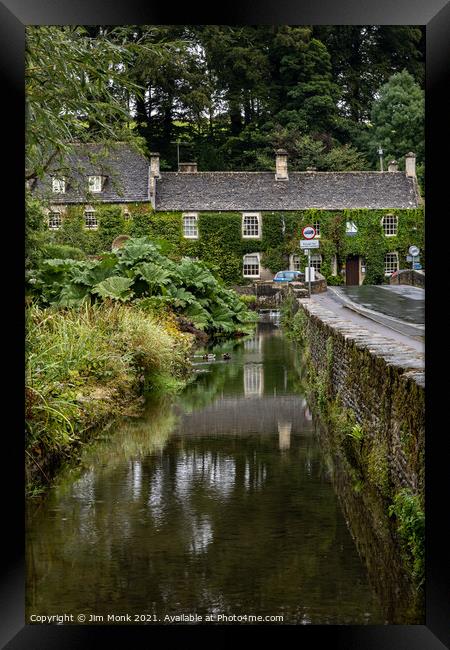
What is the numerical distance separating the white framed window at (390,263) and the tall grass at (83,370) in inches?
1301

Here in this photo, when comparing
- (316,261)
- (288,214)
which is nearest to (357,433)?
(316,261)

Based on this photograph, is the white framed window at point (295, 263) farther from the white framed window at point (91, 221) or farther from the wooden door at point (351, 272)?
the white framed window at point (91, 221)

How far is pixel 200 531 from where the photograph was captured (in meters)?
7.30

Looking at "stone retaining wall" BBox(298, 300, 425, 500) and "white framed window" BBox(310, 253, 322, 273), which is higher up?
"white framed window" BBox(310, 253, 322, 273)

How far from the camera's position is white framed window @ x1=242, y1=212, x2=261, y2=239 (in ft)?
165

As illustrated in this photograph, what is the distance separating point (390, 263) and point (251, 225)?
8368 millimetres

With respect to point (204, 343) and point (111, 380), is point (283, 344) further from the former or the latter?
point (111, 380)

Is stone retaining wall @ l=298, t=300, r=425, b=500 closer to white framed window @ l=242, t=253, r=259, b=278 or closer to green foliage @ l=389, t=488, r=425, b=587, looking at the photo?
green foliage @ l=389, t=488, r=425, b=587

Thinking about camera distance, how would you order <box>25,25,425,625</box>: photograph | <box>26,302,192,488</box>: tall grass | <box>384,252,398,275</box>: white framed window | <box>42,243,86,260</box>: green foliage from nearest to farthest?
<box>25,25,425,625</box>: photograph < <box>26,302,192,488</box>: tall grass < <box>42,243,86,260</box>: green foliage < <box>384,252,398,275</box>: white framed window

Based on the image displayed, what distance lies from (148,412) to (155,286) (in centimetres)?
862

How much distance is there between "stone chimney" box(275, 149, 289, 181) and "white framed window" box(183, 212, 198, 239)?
5.09 m

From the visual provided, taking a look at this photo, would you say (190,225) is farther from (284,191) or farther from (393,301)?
(393,301)

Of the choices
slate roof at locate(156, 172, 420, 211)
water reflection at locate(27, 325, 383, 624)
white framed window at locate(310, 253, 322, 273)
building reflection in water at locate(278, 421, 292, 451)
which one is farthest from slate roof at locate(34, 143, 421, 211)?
water reflection at locate(27, 325, 383, 624)
